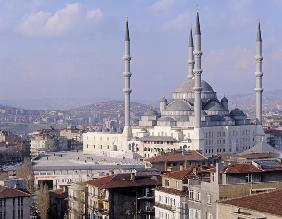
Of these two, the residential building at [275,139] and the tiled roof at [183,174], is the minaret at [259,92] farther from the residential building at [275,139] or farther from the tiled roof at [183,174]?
the tiled roof at [183,174]

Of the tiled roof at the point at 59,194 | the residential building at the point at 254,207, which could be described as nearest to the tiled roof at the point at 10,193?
the tiled roof at the point at 59,194

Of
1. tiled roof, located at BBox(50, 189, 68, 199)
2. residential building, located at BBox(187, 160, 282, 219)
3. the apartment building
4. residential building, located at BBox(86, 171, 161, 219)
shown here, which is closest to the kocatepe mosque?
the apartment building

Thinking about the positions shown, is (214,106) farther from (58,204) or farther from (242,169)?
(242,169)

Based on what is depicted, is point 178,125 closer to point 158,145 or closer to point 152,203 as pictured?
point 158,145

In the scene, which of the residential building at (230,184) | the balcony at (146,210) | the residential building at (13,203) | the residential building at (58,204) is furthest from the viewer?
the residential building at (58,204)

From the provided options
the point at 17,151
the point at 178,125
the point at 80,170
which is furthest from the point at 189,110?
the point at 17,151

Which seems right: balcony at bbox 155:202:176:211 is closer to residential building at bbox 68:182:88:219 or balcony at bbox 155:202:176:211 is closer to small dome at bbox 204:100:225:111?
residential building at bbox 68:182:88:219
